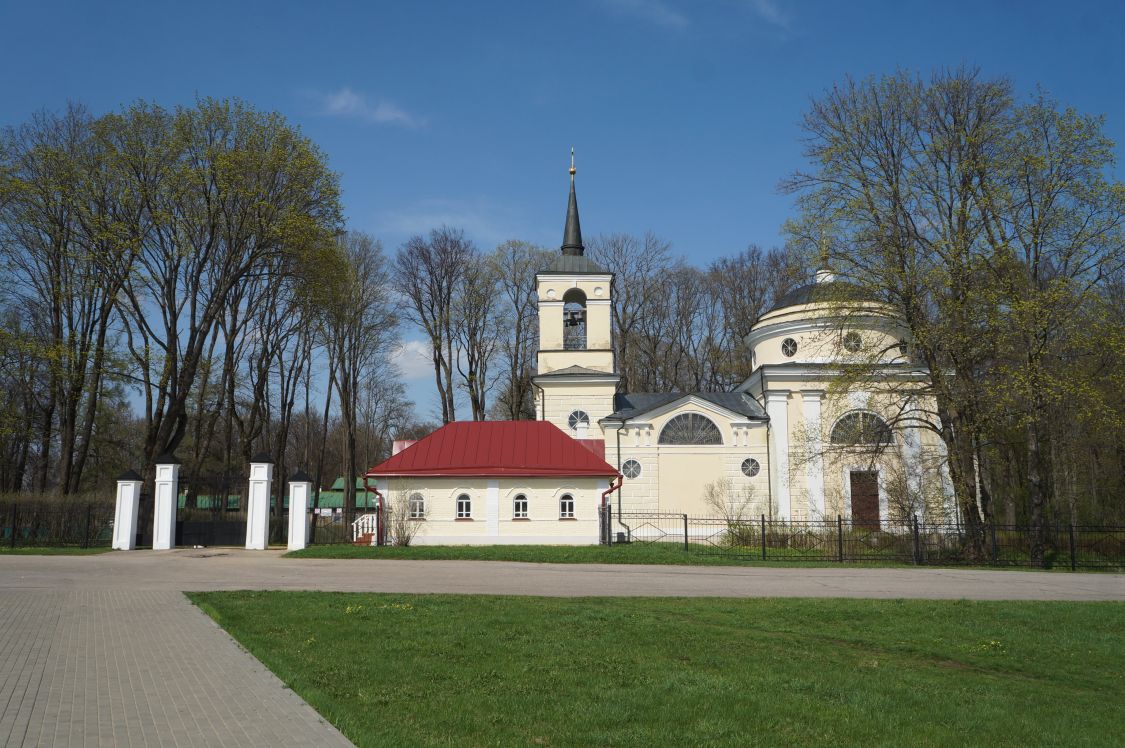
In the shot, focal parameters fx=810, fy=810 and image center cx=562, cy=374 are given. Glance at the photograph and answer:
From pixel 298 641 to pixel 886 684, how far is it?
229 inches

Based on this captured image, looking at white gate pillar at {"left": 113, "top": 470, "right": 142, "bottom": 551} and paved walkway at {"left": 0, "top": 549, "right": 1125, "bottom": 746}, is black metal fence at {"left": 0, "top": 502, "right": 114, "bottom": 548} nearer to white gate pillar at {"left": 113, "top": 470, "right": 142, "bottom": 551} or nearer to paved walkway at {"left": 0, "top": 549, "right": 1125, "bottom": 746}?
white gate pillar at {"left": 113, "top": 470, "right": 142, "bottom": 551}

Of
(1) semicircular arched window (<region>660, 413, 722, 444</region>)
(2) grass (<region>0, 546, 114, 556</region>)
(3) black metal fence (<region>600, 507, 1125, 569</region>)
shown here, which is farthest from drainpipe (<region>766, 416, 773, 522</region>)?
(2) grass (<region>0, 546, 114, 556</region>)

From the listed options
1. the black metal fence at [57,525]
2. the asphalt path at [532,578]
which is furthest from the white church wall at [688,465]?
the black metal fence at [57,525]

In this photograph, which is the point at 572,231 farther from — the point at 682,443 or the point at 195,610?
the point at 195,610

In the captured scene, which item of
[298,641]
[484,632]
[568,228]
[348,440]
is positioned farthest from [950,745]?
[348,440]

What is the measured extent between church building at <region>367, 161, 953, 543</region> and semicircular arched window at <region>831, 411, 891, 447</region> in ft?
0.33

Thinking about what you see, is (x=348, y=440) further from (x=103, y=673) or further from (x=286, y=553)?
(x=103, y=673)

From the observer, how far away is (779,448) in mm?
30500

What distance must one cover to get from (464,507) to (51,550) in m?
11.0

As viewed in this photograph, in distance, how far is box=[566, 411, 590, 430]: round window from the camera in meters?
32.0

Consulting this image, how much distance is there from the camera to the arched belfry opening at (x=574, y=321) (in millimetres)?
33000

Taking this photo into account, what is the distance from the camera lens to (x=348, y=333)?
38.2 metres

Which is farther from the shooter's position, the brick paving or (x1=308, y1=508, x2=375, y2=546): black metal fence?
(x1=308, y1=508, x2=375, y2=546): black metal fence

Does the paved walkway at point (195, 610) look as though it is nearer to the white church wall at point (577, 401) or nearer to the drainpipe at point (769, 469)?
the drainpipe at point (769, 469)
